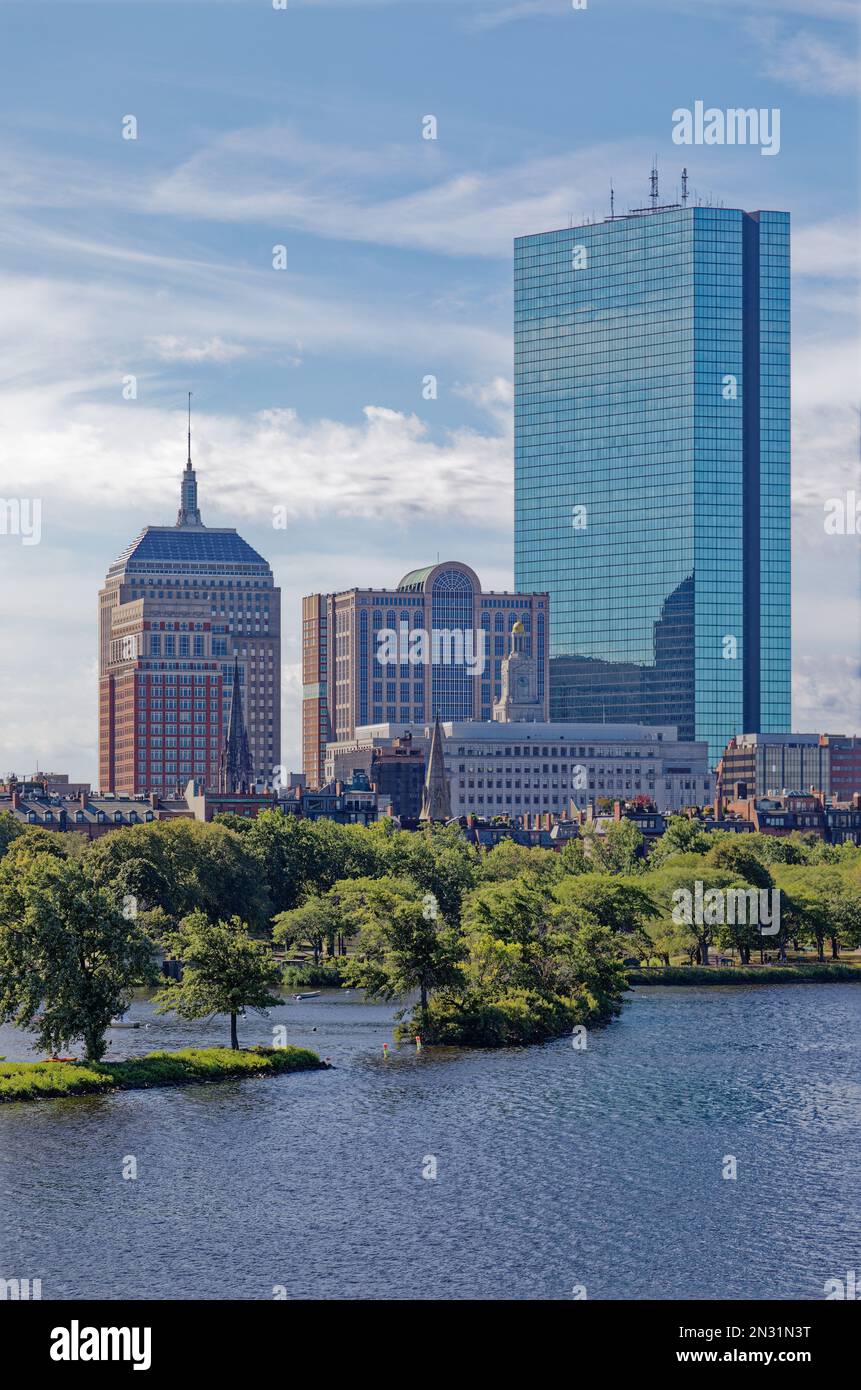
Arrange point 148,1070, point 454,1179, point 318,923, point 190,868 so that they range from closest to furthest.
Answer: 1. point 454,1179
2. point 148,1070
3. point 318,923
4. point 190,868

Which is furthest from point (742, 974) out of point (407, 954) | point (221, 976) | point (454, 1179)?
point (454, 1179)

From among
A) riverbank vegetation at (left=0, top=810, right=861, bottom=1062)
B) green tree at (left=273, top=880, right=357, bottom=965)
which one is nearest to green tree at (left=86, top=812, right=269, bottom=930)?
riverbank vegetation at (left=0, top=810, right=861, bottom=1062)

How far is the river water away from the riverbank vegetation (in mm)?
5453

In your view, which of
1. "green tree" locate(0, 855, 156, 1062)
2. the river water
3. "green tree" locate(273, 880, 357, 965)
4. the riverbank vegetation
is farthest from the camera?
"green tree" locate(273, 880, 357, 965)

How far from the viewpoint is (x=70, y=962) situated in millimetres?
94875

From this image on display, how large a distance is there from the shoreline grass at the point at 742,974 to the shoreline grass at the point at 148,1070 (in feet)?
163

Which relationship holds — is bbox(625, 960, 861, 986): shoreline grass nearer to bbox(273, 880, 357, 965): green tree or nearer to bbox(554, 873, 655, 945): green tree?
bbox(554, 873, 655, 945): green tree

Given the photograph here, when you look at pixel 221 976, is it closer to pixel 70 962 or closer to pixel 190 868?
pixel 70 962

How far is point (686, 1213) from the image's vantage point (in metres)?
72.6

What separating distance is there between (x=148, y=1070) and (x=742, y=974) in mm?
67712

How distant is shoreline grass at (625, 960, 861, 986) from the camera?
493 ft
